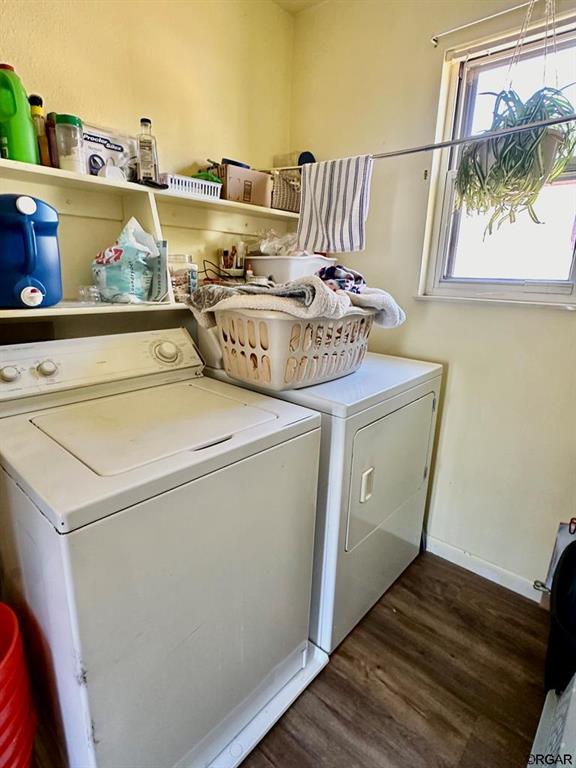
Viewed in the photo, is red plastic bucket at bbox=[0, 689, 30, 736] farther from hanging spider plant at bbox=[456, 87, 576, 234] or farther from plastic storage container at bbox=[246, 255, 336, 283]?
hanging spider plant at bbox=[456, 87, 576, 234]

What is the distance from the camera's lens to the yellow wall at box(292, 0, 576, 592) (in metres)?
1.60

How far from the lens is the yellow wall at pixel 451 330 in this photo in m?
1.60

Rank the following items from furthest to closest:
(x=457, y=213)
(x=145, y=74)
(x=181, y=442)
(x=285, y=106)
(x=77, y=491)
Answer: (x=285, y=106) → (x=457, y=213) → (x=145, y=74) → (x=181, y=442) → (x=77, y=491)

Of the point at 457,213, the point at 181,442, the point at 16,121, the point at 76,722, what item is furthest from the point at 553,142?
the point at 76,722

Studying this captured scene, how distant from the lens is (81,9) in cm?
139

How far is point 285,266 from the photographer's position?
1828 mm

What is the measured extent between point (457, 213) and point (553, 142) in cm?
52

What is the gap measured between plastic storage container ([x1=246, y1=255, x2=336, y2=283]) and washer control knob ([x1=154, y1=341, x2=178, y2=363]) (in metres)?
0.62

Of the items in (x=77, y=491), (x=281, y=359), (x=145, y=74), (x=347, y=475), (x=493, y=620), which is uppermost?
(x=145, y=74)

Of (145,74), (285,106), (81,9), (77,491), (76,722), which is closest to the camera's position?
(77,491)

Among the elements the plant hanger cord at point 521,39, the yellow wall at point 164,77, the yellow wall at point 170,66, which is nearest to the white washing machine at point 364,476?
the yellow wall at point 164,77

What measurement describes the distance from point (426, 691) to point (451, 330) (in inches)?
54.6

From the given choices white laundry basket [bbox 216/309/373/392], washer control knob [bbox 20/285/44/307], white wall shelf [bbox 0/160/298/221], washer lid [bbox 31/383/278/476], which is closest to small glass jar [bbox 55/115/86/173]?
white wall shelf [bbox 0/160/298/221]

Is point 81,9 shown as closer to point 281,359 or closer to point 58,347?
point 58,347
